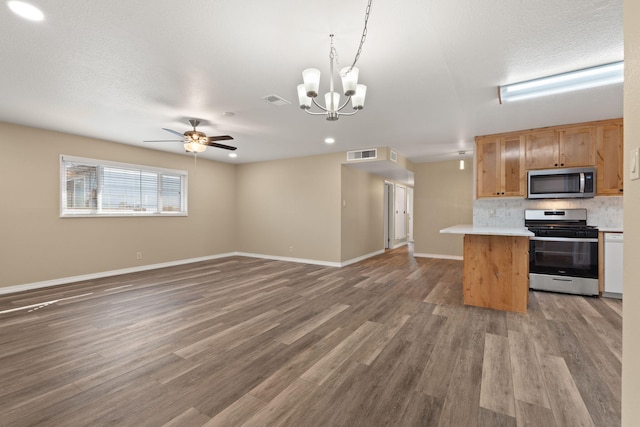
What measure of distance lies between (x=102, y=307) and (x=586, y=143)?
691cm

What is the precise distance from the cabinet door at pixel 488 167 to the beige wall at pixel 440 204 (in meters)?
2.28

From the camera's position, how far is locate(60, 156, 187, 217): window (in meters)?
4.84

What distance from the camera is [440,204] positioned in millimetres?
7164

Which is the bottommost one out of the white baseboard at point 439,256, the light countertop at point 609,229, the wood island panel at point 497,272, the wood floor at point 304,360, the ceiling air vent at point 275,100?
the wood floor at point 304,360

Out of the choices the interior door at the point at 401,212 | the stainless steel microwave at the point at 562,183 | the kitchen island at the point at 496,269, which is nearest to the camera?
the kitchen island at the point at 496,269

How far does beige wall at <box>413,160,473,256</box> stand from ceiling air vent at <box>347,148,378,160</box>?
7.34ft

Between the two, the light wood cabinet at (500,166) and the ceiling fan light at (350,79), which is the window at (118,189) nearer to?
the ceiling fan light at (350,79)

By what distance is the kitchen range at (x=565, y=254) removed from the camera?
12.9ft

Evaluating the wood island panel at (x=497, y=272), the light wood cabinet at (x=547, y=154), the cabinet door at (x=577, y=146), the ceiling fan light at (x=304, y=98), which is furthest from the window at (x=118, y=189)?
the cabinet door at (x=577, y=146)

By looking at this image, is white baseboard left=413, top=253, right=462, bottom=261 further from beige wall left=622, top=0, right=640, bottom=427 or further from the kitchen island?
beige wall left=622, top=0, right=640, bottom=427

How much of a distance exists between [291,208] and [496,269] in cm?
447

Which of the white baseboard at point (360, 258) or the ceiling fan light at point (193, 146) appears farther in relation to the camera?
the white baseboard at point (360, 258)

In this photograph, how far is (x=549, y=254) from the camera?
4184 mm

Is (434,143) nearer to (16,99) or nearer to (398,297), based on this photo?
(398,297)
